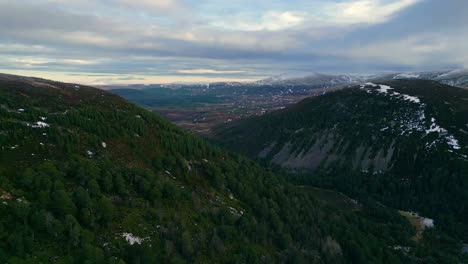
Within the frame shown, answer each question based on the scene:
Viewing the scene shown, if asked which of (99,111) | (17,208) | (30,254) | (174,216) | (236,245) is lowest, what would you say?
(236,245)

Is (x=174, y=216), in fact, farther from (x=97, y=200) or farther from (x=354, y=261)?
(x=354, y=261)

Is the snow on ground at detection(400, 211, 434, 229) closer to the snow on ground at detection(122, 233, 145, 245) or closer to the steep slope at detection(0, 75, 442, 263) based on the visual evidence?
the steep slope at detection(0, 75, 442, 263)

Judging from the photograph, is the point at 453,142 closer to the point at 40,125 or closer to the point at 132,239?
the point at 132,239

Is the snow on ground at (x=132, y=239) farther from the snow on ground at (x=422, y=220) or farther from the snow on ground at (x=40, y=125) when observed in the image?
the snow on ground at (x=422, y=220)

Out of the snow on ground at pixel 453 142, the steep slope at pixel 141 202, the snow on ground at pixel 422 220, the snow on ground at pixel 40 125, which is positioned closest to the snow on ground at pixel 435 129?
the snow on ground at pixel 453 142

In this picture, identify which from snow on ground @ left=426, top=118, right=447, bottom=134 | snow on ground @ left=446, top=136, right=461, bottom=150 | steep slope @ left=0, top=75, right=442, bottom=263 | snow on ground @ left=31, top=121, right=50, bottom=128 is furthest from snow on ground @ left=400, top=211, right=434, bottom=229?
snow on ground @ left=31, top=121, right=50, bottom=128

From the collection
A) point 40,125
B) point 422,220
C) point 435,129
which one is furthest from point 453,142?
point 40,125

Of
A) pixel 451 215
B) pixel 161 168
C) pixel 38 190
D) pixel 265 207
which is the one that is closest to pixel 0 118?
pixel 38 190

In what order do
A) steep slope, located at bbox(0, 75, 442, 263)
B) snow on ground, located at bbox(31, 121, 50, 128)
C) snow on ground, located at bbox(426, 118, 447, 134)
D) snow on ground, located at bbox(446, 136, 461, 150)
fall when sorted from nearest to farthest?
steep slope, located at bbox(0, 75, 442, 263), snow on ground, located at bbox(31, 121, 50, 128), snow on ground, located at bbox(446, 136, 461, 150), snow on ground, located at bbox(426, 118, 447, 134)
